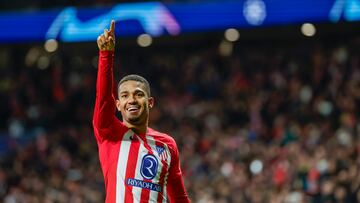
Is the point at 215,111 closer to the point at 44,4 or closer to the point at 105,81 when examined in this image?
the point at 44,4

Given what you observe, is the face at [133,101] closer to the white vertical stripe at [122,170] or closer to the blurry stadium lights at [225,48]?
the white vertical stripe at [122,170]

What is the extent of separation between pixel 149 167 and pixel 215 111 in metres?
11.1

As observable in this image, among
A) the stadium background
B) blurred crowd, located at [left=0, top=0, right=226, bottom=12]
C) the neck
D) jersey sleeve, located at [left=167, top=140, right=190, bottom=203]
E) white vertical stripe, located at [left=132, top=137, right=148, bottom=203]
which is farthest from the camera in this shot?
blurred crowd, located at [left=0, top=0, right=226, bottom=12]

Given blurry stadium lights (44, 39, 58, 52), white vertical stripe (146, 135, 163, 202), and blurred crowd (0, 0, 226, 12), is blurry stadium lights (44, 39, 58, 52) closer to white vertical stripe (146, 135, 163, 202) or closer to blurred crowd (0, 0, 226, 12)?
blurred crowd (0, 0, 226, 12)

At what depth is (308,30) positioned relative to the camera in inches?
698

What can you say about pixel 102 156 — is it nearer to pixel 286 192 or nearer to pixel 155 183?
pixel 155 183

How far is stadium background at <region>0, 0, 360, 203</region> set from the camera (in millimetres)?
12664

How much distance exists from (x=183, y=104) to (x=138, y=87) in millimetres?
11866

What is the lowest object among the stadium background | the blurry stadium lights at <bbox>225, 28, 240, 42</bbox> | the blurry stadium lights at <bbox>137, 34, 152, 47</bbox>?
the stadium background

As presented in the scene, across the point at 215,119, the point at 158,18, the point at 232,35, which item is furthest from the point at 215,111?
the point at 232,35

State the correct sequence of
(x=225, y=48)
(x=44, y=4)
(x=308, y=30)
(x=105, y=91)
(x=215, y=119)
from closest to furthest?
1. (x=105, y=91)
2. (x=215, y=119)
3. (x=308, y=30)
4. (x=44, y=4)
5. (x=225, y=48)

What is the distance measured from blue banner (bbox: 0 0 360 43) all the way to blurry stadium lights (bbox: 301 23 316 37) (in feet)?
4.48

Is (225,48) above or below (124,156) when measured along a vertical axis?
above

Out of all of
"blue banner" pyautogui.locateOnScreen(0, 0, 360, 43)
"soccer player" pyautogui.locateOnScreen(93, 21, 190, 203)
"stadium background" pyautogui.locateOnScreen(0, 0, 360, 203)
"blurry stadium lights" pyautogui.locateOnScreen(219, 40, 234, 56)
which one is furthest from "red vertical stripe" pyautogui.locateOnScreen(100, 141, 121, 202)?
"blurry stadium lights" pyautogui.locateOnScreen(219, 40, 234, 56)
